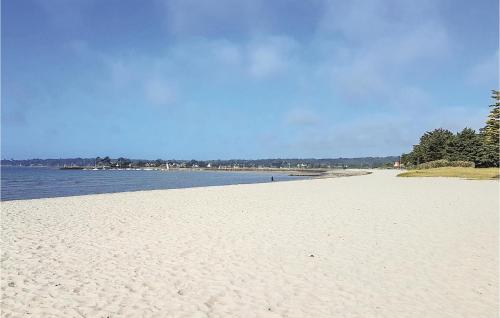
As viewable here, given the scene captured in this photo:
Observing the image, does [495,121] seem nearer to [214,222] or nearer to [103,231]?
[214,222]

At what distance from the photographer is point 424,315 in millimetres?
6547

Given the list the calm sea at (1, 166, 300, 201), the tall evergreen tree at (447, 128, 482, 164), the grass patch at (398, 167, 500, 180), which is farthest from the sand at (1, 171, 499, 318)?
the tall evergreen tree at (447, 128, 482, 164)

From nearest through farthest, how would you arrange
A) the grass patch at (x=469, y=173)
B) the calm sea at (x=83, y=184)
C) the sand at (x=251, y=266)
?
the sand at (x=251, y=266) < the calm sea at (x=83, y=184) < the grass patch at (x=469, y=173)

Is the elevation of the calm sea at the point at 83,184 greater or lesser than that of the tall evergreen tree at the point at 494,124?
lesser

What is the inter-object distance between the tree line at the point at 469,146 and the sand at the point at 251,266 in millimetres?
52458

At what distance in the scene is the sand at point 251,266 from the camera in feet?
22.5

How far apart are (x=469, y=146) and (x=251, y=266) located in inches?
3588

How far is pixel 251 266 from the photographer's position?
9.46m

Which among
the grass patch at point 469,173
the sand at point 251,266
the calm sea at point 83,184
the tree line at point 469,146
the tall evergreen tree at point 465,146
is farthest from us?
the tall evergreen tree at point 465,146

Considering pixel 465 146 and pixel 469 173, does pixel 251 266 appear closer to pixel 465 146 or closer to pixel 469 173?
pixel 469 173

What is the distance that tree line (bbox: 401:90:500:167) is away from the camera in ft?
202

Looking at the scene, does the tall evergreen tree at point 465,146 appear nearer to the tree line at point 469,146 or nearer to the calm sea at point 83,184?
the tree line at point 469,146

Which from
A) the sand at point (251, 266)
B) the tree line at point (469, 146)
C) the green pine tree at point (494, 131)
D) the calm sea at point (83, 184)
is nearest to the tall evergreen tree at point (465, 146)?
the tree line at point (469, 146)

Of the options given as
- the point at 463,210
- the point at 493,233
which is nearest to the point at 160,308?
the point at 493,233
